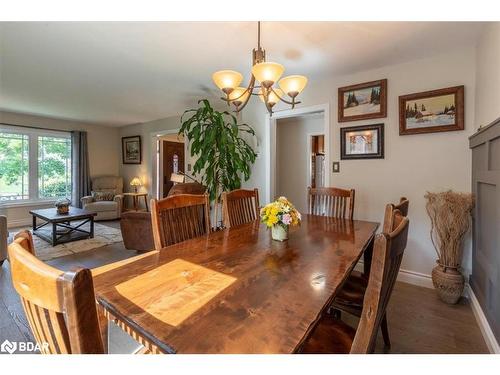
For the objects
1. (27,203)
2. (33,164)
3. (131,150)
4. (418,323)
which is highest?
(131,150)

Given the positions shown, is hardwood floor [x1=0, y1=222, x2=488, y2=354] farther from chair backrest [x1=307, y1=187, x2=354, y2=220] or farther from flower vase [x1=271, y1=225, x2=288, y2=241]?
flower vase [x1=271, y1=225, x2=288, y2=241]

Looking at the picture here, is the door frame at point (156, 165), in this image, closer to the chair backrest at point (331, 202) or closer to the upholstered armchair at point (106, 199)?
the upholstered armchair at point (106, 199)

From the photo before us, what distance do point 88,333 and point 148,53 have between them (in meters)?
2.54

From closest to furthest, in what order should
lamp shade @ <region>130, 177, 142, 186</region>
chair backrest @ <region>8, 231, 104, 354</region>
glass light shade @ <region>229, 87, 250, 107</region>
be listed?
1. chair backrest @ <region>8, 231, 104, 354</region>
2. glass light shade @ <region>229, 87, 250, 107</region>
3. lamp shade @ <region>130, 177, 142, 186</region>

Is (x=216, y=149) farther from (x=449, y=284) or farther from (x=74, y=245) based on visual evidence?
(x=449, y=284)

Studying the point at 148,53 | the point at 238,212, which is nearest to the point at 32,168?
the point at 148,53

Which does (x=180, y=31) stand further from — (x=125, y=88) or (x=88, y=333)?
(x=88, y=333)

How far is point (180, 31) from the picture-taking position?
196 centimetres

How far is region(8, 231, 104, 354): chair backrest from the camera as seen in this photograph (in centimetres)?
41

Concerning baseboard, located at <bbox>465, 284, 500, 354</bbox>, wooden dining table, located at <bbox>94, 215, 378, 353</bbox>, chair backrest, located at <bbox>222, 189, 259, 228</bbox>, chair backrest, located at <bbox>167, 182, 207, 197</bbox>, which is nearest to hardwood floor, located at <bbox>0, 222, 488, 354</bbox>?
baseboard, located at <bbox>465, 284, 500, 354</bbox>

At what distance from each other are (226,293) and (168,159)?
584 centimetres

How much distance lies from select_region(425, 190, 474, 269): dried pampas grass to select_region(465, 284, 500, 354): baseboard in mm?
269

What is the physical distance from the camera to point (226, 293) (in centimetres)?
82

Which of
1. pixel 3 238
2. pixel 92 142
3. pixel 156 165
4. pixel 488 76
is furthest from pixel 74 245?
pixel 488 76
